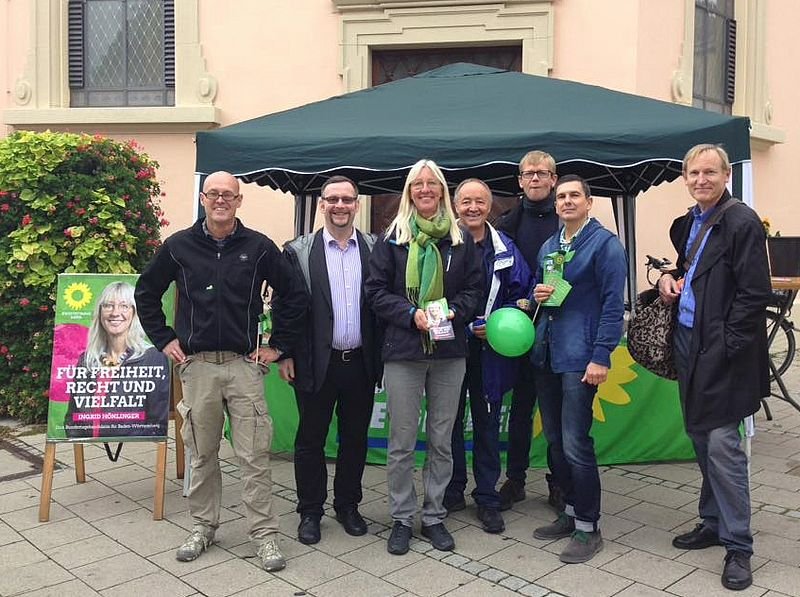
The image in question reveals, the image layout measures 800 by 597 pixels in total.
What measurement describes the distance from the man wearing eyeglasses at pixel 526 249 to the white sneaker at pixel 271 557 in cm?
130

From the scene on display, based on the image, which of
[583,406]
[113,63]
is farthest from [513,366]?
[113,63]

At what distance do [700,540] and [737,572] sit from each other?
432mm

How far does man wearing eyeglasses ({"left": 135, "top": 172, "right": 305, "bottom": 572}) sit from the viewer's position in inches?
141

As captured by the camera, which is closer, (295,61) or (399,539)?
(399,539)

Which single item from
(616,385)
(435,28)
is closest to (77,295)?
(616,385)

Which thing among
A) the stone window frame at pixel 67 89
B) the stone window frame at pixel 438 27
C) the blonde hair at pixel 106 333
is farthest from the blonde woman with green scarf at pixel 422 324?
the stone window frame at pixel 67 89

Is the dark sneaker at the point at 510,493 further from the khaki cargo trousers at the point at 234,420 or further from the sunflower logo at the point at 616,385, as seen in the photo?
the khaki cargo trousers at the point at 234,420

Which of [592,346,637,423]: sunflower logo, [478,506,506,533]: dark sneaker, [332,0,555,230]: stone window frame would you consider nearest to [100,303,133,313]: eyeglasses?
[478,506,506,533]: dark sneaker

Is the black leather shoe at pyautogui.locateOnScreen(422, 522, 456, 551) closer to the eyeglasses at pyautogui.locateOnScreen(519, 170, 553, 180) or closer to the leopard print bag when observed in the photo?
the leopard print bag

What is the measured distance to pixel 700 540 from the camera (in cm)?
379

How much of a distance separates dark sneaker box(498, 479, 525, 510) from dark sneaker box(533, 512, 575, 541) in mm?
387

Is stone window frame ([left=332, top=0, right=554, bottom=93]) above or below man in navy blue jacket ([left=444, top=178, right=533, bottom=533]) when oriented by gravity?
above

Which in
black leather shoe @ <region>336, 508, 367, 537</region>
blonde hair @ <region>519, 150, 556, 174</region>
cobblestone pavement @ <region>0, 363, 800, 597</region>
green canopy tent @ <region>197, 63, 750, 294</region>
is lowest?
cobblestone pavement @ <region>0, 363, 800, 597</region>

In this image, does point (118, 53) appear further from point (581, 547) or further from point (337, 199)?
point (581, 547)
